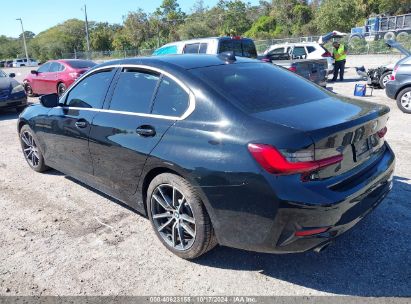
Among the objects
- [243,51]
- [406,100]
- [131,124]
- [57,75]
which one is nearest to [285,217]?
[131,124]

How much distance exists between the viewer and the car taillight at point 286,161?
2455mm

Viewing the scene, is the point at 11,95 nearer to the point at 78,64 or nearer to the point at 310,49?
the point at 78,64

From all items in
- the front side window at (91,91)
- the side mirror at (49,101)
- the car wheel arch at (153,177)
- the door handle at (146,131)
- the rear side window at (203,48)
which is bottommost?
the car wheel arch at (153,177)

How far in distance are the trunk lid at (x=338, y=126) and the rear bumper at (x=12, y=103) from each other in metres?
10.1

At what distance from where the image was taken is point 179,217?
3.15 m

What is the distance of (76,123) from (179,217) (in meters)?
1.81

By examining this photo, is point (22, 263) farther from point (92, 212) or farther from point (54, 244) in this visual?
point (92, 212)

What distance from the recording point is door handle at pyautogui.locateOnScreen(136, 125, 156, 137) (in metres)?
3.20

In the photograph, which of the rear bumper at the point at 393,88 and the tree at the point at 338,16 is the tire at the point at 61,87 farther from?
the tree at the point at 338,16

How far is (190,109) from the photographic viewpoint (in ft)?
9.88

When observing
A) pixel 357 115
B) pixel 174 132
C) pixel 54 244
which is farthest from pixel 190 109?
pixel 54 244

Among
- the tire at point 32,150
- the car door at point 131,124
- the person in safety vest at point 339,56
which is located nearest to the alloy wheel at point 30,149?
the tire at point 32,150

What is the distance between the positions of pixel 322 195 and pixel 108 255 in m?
2.00

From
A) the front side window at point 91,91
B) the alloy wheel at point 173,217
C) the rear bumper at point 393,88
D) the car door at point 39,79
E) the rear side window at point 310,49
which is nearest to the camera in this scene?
the alloy wheel at point 173,217
